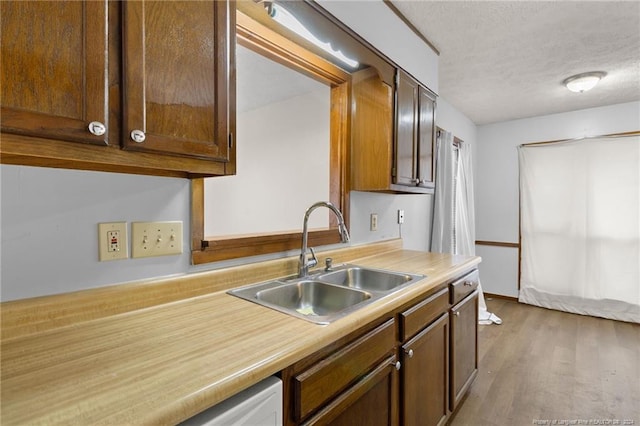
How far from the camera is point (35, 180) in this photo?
2.74ft

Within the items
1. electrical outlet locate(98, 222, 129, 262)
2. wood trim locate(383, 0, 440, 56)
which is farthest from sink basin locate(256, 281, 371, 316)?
wood trim locate(383, 0, 440, 56)

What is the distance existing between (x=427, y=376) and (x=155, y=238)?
1339mm

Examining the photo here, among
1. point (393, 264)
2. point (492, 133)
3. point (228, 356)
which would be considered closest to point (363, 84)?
point (393, 264)

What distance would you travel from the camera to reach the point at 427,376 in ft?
4.91

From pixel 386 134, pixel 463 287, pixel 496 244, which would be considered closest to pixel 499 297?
pixel 496 244

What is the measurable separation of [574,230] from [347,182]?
338cm

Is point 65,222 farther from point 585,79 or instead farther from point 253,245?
point 585,79

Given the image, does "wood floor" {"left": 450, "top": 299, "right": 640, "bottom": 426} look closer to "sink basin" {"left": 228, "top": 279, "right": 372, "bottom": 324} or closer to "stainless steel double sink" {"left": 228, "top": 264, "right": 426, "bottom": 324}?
"stainless steel double sink" {"left": 228, "top": 264, "right": 426, "bottom": 324}

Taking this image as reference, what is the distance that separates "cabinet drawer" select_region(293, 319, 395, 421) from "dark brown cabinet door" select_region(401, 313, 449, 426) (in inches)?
8.0

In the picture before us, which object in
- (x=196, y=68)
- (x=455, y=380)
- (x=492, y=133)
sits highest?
(x=492, y=133)

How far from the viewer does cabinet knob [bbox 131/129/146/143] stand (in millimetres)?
739

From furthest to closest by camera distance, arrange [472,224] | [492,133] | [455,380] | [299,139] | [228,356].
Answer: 1. [492,133]
2. [472,224]
3. [299,139]
4. [455,380]
5. [228,356]

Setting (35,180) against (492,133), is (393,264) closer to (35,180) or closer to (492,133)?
(35,180)

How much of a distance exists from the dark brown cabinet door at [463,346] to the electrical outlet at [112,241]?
159 cm
